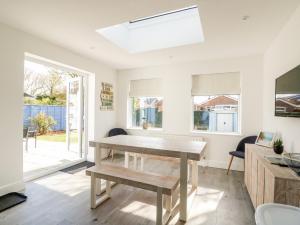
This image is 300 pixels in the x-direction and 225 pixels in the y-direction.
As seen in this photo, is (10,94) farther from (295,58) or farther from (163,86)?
(295,58)

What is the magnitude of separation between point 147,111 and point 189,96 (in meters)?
1.26

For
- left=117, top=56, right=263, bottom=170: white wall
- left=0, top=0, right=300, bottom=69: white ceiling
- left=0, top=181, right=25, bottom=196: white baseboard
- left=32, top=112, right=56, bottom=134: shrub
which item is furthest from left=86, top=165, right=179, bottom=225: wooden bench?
left=32, top=112, right=56, bottom=134: shrub

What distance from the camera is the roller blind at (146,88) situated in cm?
462

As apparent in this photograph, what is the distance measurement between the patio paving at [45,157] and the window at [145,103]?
5.75 feet

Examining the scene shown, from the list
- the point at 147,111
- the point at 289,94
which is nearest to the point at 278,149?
the point at 289,94

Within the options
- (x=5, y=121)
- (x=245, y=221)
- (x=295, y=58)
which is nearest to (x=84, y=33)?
(x=5, y=121)

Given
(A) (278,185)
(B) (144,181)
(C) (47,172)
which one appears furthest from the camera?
(C) (47,172)

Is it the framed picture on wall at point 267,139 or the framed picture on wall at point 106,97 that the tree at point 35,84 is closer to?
the framed picture on wall at point 106,97

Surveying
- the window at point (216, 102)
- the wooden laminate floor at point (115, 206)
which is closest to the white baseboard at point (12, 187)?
the wooden laminate floor at point (115, 206)

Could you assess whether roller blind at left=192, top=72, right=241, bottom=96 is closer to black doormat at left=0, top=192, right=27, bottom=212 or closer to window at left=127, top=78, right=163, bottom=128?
window at left=127, top=78, right=163, bottom=128

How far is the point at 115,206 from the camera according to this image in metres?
2.32

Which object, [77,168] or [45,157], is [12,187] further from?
[45,157]

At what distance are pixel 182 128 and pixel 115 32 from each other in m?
2.54

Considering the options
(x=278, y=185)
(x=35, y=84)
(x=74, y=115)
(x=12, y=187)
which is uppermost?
(x=35, y=84)
